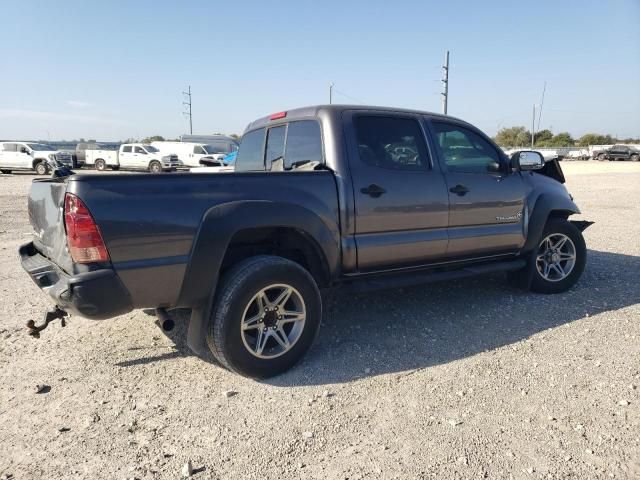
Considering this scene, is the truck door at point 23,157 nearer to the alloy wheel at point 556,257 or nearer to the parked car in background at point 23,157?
the parked car in background at point 23,157

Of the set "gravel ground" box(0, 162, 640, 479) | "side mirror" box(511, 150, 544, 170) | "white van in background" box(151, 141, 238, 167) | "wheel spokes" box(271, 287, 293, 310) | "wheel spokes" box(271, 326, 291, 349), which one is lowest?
"gravel ground" box(0, 162, 640, 479)

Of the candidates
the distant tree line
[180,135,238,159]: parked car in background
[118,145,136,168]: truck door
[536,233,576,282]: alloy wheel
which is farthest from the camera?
the distant tree line

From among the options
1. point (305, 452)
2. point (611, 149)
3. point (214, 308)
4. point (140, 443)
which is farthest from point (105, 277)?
point (611, 149)

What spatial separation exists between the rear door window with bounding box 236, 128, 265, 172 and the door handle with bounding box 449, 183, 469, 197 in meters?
1.82

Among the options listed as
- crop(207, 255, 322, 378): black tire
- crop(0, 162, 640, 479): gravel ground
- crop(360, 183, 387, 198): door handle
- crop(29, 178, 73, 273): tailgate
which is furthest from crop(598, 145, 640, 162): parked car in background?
crop(29, 178, 73, 273): tailgate

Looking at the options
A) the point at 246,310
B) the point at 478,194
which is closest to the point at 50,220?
the point at 246,310

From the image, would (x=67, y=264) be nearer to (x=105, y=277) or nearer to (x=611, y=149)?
(x=105, y=277)

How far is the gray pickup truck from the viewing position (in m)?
2.85

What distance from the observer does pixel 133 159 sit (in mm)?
31531

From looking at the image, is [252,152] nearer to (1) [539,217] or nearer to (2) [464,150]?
(2) [464,150]

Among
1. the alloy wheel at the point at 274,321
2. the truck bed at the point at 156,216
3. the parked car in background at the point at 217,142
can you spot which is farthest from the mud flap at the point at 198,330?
the parked car in background at the point at 217,142

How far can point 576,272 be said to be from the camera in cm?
517

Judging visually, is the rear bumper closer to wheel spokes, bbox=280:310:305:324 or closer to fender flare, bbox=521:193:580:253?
wheel spokes, bbox=280:310:305:324

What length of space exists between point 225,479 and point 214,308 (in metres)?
1.13
